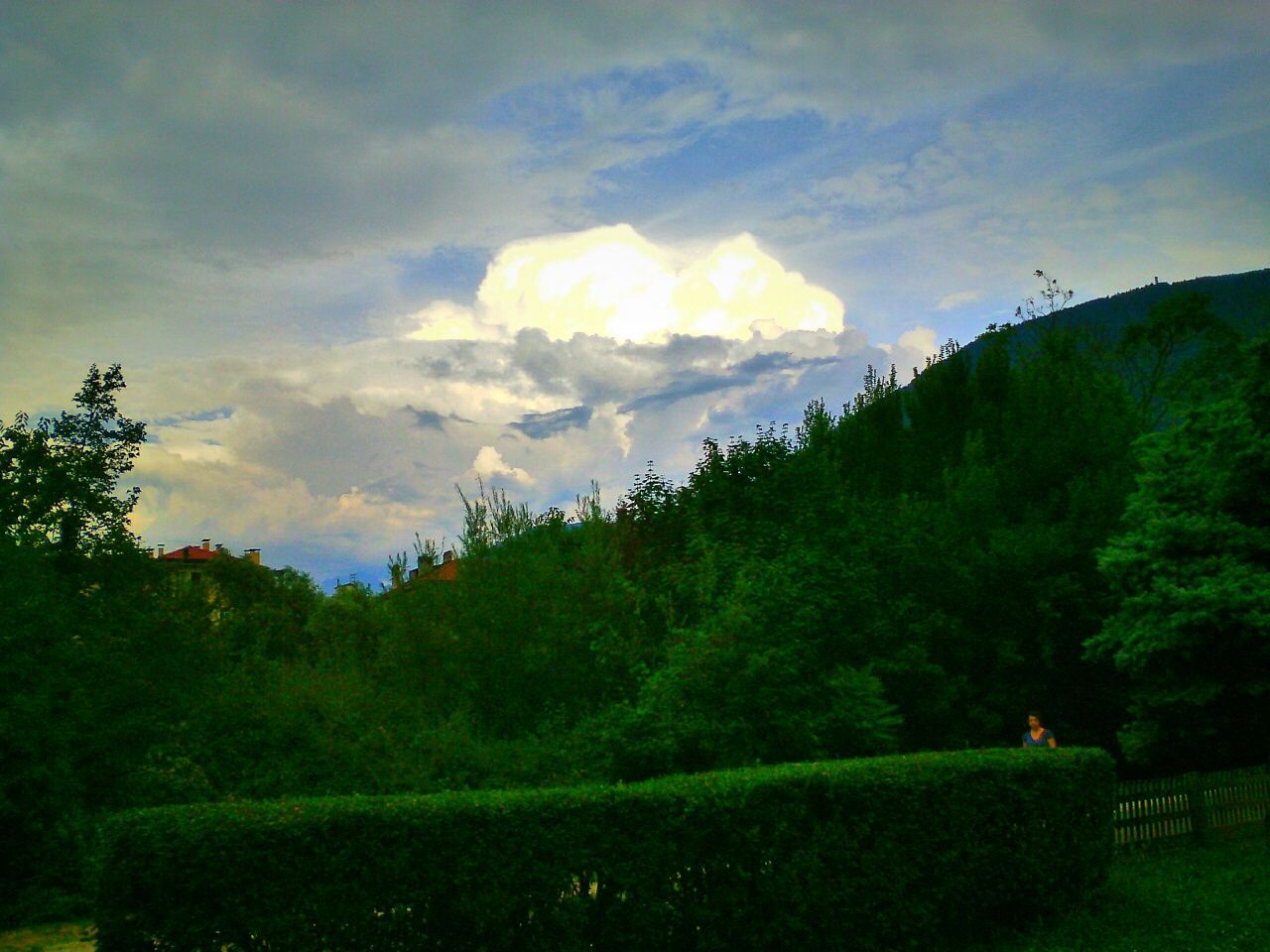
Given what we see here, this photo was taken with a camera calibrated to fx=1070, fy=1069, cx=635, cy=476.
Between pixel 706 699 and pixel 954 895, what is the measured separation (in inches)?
184

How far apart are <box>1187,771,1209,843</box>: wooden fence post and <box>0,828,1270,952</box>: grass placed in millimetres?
2898

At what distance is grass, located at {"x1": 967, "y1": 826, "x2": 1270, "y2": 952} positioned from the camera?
1074 centimetres

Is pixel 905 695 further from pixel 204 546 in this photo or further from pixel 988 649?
pixel 204 546

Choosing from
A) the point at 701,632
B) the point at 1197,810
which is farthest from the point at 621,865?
the point at 1197,810

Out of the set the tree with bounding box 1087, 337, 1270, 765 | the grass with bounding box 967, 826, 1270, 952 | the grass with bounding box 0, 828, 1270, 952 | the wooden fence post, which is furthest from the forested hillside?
the grass with bounding box 967, 826, 1270, 952

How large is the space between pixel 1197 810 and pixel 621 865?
1407 centimetres

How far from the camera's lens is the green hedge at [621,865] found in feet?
26.7

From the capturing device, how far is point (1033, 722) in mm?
17016

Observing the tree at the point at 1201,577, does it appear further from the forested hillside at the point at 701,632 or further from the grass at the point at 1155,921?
the grass at the point at 1155,921

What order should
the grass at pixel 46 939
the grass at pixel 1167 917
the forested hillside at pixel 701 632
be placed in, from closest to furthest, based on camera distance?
1. the grass at pixel 1167 917
2. the grass at pixel 46 939
3. the forested hillside at pixel 701 632

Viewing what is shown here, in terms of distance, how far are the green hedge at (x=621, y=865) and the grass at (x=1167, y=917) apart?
0.47 meters

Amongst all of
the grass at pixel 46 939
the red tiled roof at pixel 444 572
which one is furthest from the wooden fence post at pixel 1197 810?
the grass at pixel 46 939

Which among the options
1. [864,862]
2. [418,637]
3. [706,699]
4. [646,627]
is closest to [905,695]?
[646,627]

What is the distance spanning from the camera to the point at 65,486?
20.8 m
